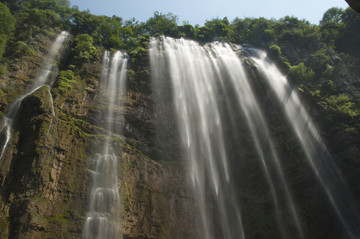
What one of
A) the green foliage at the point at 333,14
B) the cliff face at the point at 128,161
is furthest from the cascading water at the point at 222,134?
the green foliage at the point at 333,14

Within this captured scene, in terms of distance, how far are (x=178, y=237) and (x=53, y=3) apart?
24.4 metres

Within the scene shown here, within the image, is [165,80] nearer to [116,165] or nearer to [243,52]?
[116,165]

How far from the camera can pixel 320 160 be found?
1530 cm

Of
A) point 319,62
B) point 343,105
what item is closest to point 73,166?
point 343,105

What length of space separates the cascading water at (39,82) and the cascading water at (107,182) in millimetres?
3292

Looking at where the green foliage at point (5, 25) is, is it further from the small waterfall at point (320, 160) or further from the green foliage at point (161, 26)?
the small waterfall at point (320, 160)

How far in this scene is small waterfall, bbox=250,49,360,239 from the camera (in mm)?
14195

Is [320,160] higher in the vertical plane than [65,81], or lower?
lower

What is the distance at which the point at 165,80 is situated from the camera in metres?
18.1

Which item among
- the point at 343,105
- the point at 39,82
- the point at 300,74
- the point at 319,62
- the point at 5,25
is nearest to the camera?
the point at 39,82

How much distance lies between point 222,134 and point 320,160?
6.12 metres

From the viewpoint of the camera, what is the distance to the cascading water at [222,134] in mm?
14328

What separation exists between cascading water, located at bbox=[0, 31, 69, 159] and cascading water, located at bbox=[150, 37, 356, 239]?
664cm

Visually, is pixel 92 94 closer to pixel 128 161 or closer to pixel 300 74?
pixel 128 161
